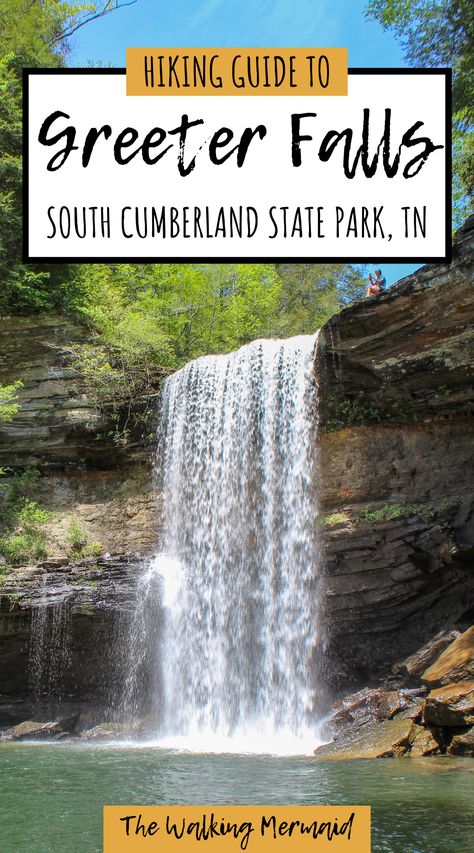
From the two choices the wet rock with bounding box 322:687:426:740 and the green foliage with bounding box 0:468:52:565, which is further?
the green foliage with bounding box 0:468:52:565

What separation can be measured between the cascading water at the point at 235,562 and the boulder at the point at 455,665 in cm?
300

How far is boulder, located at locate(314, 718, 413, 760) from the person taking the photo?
10.4 m

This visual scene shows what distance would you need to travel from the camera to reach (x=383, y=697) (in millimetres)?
12703

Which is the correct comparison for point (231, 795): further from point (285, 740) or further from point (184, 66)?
point (184, 66)

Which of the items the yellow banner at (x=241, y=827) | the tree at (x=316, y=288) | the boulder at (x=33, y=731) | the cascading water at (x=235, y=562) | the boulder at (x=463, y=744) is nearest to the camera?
the yellow banner at (x=241, y=827)

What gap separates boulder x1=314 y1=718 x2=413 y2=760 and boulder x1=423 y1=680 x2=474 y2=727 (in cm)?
59

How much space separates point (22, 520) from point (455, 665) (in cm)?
1144

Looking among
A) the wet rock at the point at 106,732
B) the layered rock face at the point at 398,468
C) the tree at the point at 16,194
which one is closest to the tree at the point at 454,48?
the layered rock face at the point at 398,468

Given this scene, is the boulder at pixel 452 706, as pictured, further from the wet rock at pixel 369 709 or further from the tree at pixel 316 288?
the tree at pixel 316 288

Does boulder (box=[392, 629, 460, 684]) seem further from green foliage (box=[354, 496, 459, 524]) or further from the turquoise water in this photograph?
the turquoise water

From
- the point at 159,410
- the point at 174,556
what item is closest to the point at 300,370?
the point at 159,410

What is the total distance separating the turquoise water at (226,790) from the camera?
6.24 meters

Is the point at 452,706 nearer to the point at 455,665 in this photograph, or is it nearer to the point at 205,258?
the point at 455,665

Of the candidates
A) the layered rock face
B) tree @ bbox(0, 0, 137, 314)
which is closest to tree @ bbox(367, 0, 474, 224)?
the layered rock face
